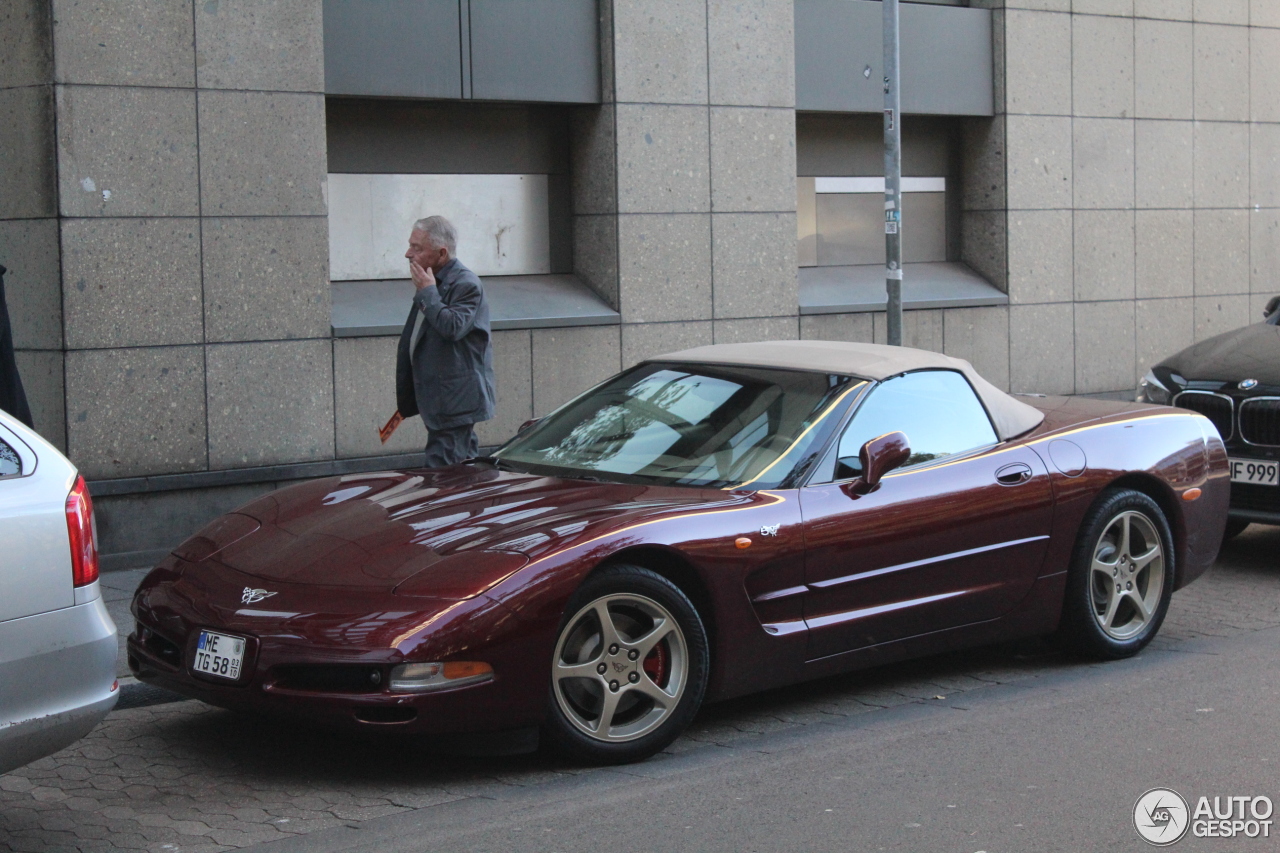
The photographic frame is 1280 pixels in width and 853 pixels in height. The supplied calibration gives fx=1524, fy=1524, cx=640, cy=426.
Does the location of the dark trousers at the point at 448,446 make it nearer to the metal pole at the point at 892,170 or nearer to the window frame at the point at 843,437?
the window frame at the point at 843,437

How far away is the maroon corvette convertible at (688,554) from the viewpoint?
4.86 metres

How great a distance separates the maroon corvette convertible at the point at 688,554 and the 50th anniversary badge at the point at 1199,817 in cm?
135

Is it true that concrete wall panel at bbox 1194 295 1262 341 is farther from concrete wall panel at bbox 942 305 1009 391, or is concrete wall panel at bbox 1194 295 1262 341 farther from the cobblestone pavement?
the cobblestone pavement

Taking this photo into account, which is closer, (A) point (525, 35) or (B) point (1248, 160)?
(A) point (525, 35)

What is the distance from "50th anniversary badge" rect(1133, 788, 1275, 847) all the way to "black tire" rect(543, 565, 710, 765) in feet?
5.00

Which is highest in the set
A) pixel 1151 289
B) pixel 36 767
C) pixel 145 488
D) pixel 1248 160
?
pixel 1248 160

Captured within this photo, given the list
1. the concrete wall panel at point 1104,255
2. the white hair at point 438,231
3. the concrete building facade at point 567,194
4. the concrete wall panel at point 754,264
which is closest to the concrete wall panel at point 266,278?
the concrete building facade at point 567,194

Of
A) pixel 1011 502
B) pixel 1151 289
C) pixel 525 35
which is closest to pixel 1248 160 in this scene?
pixel 1151 289

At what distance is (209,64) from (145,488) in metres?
2.64

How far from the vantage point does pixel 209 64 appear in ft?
30.9

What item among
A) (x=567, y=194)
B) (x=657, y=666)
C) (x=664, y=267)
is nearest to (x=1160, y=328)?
(x=664, y=267)

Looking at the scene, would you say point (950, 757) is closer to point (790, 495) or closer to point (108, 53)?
point (790, 495)

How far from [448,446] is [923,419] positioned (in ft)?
8.43

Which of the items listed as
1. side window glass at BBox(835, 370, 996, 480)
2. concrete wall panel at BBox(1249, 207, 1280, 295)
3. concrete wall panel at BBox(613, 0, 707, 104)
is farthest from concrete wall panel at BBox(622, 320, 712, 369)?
concrete wall panel at BBox(1249, 207, 1280, 295)
